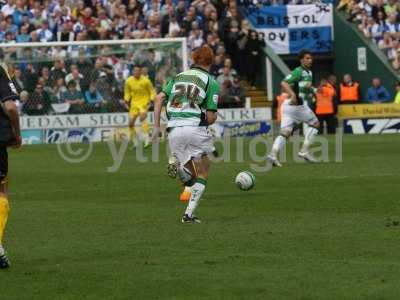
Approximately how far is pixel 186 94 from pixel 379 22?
26713 millimetres

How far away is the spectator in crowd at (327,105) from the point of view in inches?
1409

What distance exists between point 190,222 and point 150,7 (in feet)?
79.7

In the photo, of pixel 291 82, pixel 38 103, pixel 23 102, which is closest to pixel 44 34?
pixel 38 103

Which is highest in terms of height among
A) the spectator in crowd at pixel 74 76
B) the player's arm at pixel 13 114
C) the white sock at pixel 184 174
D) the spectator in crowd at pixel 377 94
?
the player's arm at pixel 13 114

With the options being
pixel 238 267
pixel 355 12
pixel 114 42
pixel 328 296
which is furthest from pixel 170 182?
pixel 355 12

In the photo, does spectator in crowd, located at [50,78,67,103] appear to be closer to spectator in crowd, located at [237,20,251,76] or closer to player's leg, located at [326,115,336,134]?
spectator in crowd, located at [237,20,251,76]

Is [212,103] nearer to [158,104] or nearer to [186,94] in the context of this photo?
[186,94]

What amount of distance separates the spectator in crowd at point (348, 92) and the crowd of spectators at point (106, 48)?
9.45 ft

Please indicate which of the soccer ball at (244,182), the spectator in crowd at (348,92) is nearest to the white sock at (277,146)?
the soccer ball at (244,182)

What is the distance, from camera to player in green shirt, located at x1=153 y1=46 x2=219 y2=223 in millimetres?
14680

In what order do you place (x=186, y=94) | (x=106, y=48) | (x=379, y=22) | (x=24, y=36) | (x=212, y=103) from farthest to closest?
(x=379, y=22) → (x=24, y=36) → (x=106, y=48) → (x=186, y=94) → (x=212, y=103)

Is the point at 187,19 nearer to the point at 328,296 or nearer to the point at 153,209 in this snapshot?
the point at 153,209

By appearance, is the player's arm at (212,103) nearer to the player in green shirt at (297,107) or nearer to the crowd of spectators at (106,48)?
the player in green shirt at (297,107)

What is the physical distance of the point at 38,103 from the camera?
113 ft
